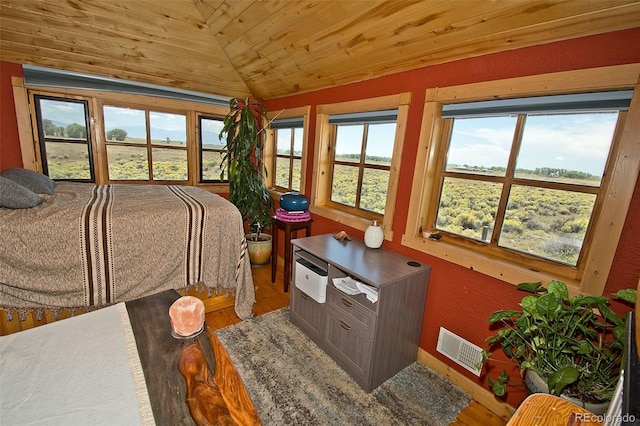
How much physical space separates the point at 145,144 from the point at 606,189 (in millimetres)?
4022

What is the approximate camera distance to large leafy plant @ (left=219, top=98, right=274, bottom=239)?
118 inches

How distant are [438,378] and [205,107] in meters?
3.68

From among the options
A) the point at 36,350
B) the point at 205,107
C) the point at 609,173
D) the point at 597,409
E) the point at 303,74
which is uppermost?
the point at 303,74

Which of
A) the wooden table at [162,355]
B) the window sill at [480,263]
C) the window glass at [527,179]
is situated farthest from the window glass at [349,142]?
the wooden table at [162,355]

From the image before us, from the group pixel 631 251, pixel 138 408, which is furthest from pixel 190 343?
pixel 631 251

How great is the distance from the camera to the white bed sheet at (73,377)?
0.74m

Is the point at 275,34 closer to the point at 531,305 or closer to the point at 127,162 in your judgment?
the point at 127,162

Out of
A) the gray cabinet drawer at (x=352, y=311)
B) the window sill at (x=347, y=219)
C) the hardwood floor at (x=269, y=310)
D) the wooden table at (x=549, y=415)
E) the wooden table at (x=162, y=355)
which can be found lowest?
the hardwood floor at (x=269, y=310)

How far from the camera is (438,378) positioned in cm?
183

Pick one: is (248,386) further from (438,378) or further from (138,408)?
(438,378)

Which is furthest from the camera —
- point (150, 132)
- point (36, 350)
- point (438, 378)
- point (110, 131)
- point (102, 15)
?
point (150, 132)

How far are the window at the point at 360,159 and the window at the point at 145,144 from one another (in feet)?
6.19

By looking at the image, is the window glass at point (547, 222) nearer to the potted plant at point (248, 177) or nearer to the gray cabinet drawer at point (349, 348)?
the gray cabinet drawer at point (349, 348)

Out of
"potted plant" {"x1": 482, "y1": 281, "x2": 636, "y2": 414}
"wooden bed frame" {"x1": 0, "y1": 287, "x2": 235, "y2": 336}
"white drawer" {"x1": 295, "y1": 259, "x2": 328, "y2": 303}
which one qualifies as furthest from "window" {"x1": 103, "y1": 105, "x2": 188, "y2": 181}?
"potted plant" {"x1": 482, "y1": 281, "x2": 636, "y2": 414}
